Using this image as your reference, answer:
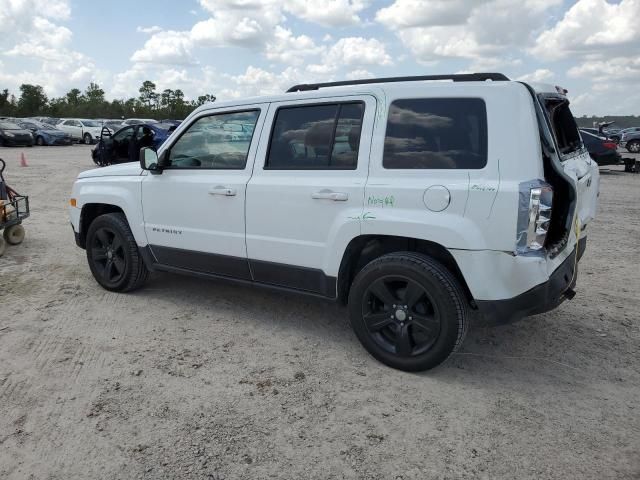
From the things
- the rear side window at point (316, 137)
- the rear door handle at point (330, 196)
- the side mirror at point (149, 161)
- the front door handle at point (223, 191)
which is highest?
the rear side window at point (316, 137)

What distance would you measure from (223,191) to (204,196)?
0.24m

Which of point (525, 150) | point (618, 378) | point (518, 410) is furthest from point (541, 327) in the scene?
point (525, 150)

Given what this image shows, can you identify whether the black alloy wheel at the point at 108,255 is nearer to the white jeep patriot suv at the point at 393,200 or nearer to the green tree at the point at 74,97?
the white jeep patriot suv at the point at 393,200

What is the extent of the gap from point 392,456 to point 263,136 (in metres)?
2.54

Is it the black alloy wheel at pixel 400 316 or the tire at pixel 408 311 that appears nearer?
the tire at pixel 408 311

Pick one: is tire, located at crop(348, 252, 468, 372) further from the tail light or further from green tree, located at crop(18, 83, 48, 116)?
green tree, located at crop(18, 83, 48, 116)

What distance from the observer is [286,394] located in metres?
3.46

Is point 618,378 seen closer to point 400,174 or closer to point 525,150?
point 525,150

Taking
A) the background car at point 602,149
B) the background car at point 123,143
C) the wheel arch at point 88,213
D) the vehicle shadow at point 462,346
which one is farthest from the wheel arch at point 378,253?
the background car at point 602,149

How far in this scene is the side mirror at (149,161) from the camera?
467 centimetres

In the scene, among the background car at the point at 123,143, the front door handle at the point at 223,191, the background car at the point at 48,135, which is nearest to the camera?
the front door handle at the point at 223,191

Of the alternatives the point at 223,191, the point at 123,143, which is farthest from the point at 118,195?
the point at 123,143

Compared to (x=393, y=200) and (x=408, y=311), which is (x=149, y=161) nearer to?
(x=393, y=200)

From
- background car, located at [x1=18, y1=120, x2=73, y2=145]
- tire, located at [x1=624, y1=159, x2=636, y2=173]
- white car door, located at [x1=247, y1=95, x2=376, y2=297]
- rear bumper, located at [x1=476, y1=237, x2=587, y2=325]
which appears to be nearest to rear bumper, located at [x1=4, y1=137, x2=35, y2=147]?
background car, located at [x1=18, y1=120, x2=73, y2=145]
